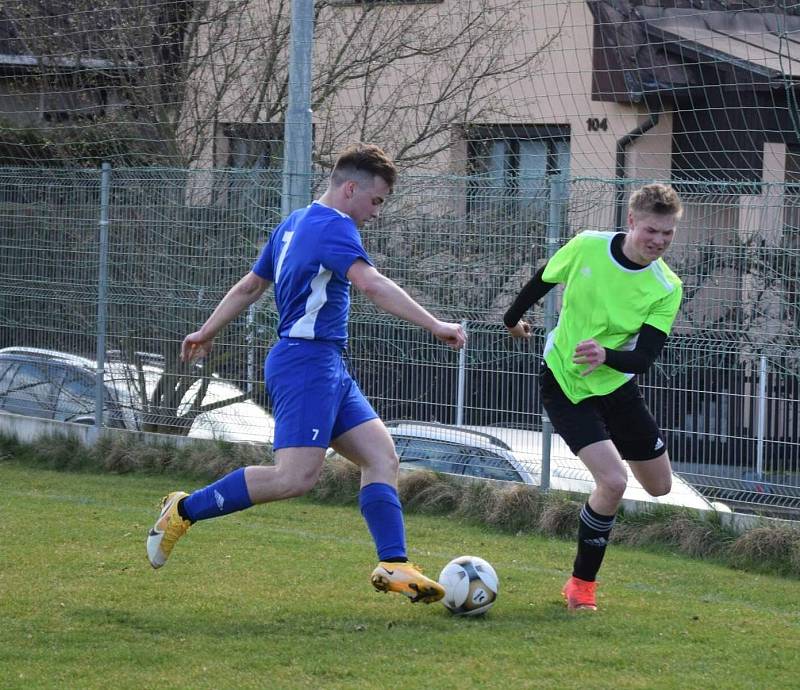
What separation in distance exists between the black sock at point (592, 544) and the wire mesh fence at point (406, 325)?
223cm

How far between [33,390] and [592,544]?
7273mm

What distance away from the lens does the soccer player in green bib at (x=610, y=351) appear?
18.8ft

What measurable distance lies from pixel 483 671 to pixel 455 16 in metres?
7.95

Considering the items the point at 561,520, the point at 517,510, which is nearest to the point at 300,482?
the point at 561,520

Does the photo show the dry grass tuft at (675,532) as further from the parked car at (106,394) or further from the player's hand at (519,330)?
the parked car at (106,394)

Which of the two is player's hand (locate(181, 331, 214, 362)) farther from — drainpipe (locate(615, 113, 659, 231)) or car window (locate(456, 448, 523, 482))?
drainpipe (locate(615, 113, 659, 231))

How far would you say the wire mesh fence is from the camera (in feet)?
25.9

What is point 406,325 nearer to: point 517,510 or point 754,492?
point 517,510

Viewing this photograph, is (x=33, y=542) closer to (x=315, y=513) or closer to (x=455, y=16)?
(x=315, y=513)

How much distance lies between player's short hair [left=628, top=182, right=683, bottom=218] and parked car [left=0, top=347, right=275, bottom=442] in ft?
16.9

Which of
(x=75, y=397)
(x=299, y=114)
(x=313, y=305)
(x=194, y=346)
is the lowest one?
(x=75, y=397)

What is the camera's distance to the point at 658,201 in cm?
564

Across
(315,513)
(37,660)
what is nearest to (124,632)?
(37,660)

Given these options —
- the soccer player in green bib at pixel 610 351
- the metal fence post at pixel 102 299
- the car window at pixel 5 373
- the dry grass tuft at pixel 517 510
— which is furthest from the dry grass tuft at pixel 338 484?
the car window at pixel 5 373
